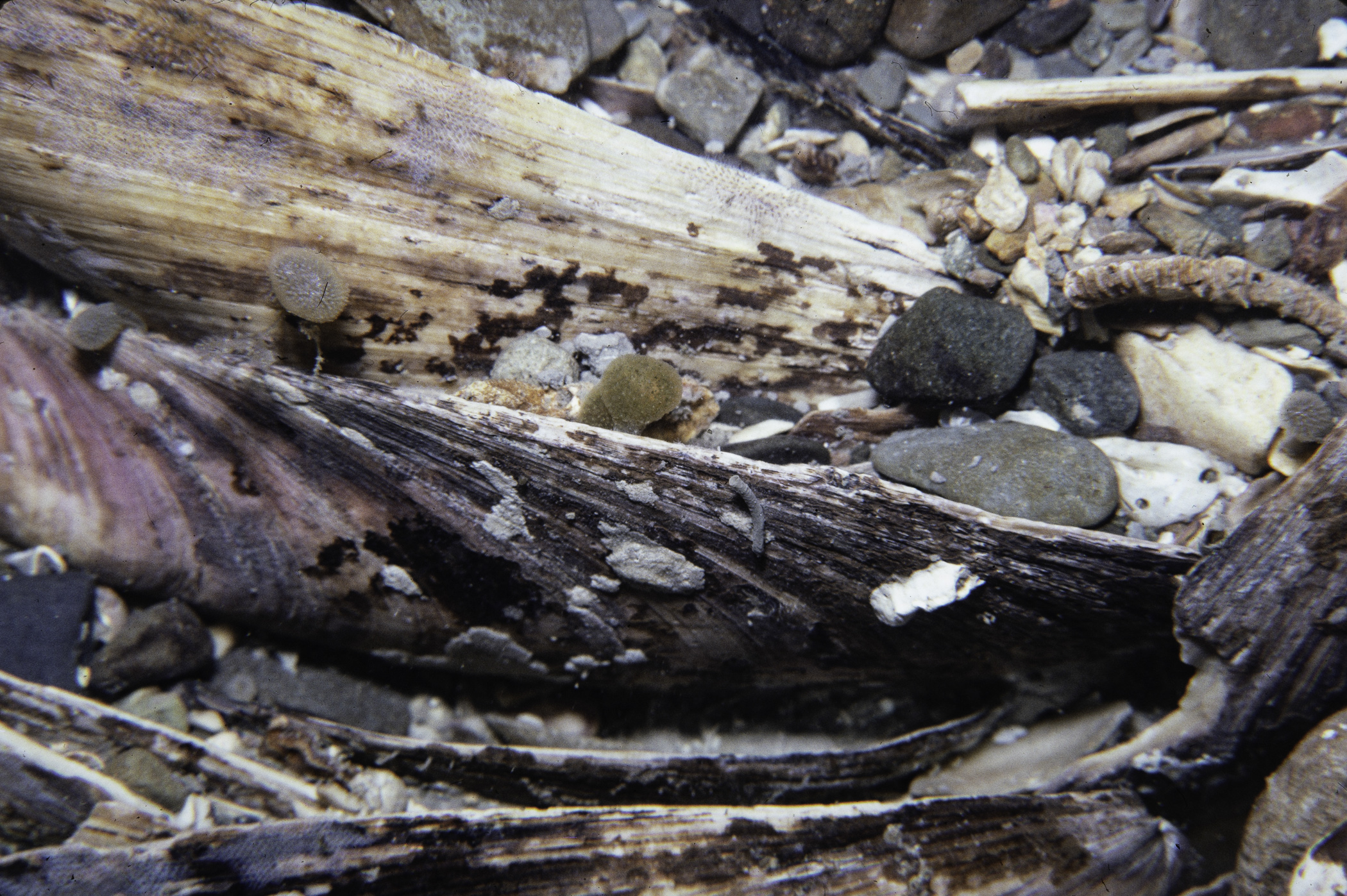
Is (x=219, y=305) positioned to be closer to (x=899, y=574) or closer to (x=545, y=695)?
(x=545, y=695)

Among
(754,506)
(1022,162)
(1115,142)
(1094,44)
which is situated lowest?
(754,506)

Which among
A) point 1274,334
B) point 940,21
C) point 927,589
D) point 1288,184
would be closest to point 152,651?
point 927,589

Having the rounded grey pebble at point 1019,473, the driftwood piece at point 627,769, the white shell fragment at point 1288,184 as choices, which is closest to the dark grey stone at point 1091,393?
the rounded grey pebble at point 1019,473

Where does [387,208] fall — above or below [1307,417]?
below

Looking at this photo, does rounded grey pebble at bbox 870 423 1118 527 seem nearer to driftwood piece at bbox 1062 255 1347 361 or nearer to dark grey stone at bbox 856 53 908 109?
driftwood piece at bbox 1062 255 1347 361

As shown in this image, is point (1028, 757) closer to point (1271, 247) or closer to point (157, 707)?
point (1271, 247)

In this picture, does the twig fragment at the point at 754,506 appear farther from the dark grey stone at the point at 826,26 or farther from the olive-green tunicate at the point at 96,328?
the dark grey stone at the point at 826,26

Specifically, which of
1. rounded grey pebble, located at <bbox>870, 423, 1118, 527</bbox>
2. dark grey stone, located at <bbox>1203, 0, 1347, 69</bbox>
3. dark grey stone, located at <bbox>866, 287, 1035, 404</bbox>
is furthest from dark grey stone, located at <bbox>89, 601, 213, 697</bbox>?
dark grey stone, located at <bbox>1203, 0, 1347, 69</bbox>
